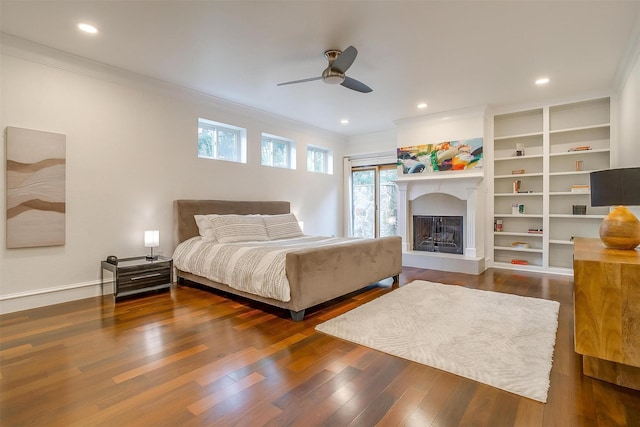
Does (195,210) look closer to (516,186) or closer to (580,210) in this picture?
(516,186)

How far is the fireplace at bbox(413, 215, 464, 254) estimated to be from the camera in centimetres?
564

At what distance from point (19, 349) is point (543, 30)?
508cm

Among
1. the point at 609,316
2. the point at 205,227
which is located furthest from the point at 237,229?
the point at 609,316

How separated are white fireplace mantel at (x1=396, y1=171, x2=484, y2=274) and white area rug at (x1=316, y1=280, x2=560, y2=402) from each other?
149 centimetres

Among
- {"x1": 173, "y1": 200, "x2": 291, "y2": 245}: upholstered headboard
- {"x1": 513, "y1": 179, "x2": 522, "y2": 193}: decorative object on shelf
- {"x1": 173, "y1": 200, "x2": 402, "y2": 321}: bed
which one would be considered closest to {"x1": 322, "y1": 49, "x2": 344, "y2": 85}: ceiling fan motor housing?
{"x1": 173, "y1": 200, "x2": 402, "y2": 321}: bed

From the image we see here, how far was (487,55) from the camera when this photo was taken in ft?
10.9

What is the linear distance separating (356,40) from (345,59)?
0.30m

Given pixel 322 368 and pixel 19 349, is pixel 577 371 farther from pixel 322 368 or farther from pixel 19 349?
pixel 19 349

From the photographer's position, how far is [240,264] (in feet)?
10.7

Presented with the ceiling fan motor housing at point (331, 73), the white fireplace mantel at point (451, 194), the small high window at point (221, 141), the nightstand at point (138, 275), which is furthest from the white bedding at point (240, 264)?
the white fireplace mantel at point (451, 194)

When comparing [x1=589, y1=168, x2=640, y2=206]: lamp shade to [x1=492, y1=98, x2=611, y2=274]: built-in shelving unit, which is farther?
[x1=492, y1=98, x2=611, y2=274]: built-in shelving unit

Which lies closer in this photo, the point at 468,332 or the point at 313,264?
the point at 468,332

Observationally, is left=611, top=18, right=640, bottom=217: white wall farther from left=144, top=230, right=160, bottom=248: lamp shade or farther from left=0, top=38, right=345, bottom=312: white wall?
left=144, top=230, right=160, bottom=248: lamp shade

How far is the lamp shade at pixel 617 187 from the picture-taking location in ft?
6.59
